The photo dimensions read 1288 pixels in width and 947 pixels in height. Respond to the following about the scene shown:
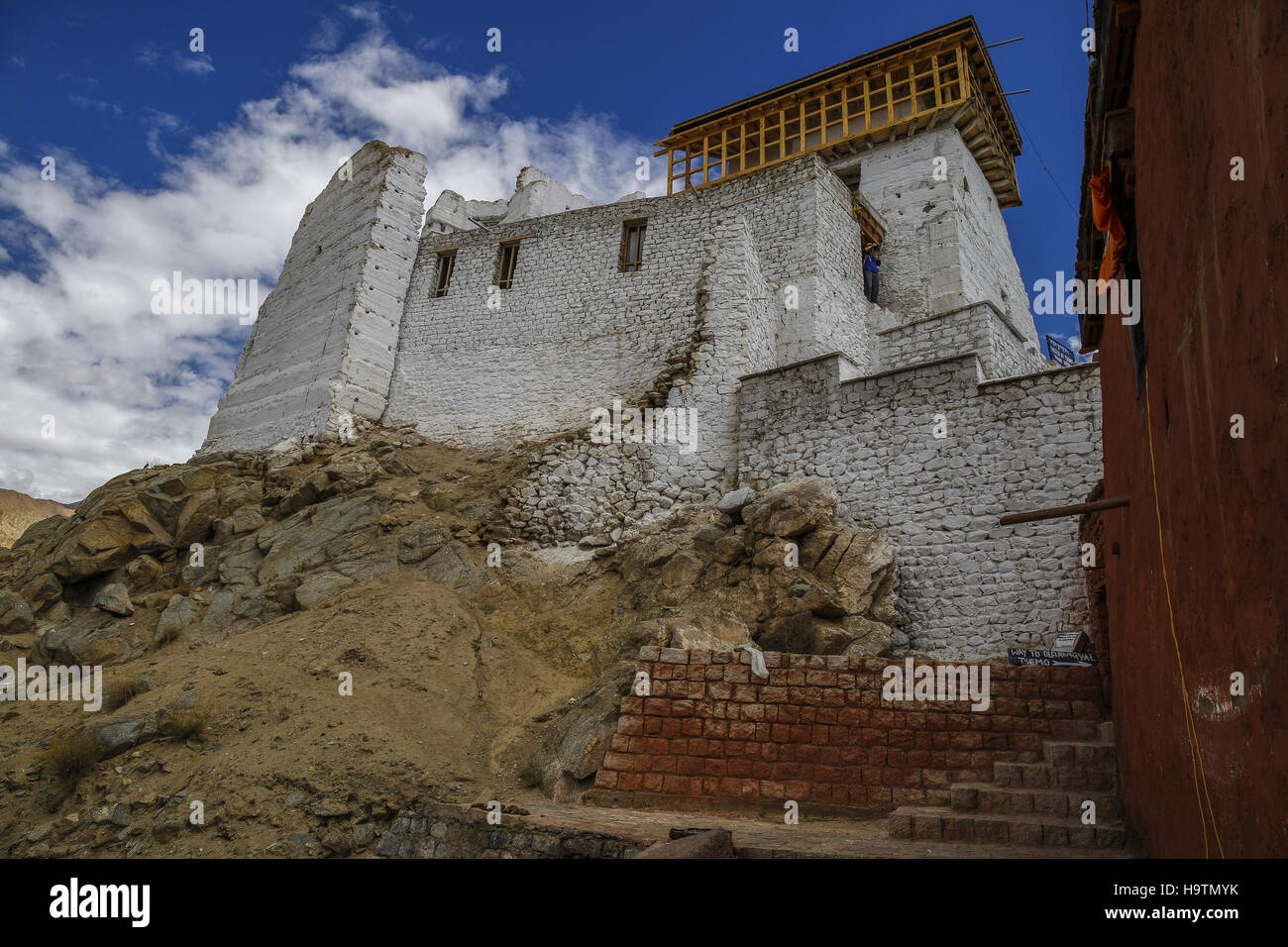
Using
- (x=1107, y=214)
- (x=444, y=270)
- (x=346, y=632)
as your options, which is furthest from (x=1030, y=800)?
(x=444, y=270)

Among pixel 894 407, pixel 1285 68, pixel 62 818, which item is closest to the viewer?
pixel 1285 68

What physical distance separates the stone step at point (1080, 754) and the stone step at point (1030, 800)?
0.81ft

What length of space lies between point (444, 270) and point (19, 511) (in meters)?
26.2

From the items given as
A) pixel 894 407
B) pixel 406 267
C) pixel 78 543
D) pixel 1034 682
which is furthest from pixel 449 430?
pixel 1034 682

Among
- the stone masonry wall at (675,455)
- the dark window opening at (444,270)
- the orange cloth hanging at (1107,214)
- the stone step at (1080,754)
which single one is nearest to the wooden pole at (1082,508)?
the orange cloth hanging at (1107,214)

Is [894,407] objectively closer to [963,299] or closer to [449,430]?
[963,299]

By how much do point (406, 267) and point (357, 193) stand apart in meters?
2.64

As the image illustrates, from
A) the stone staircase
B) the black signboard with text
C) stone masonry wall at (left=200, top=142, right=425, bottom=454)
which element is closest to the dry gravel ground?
the stone staircase

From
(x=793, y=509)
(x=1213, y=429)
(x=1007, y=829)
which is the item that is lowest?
(x=1007, y=829)

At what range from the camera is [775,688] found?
24.8 ft

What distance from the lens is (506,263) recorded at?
1808cm

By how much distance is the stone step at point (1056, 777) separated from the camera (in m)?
6.30

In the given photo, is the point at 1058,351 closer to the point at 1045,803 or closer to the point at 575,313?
the point at 575,313

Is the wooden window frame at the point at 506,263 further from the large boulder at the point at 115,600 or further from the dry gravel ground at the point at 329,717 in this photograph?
the large boulder at the point at 115,600
